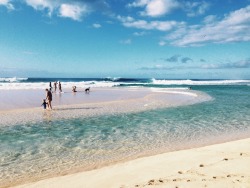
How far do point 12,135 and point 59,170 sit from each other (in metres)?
5.29

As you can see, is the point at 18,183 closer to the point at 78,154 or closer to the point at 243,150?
the point at 78,154

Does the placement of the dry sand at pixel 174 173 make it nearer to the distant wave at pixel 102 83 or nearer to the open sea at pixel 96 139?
the open sea at pixel 96 139

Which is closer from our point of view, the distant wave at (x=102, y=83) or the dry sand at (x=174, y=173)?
the dry sand at (x=174, y=173)

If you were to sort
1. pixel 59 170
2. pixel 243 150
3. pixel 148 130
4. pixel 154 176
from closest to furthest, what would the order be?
pixel 154 176 < pixel 59 170 < pixel 243 150 < pixel 148 130

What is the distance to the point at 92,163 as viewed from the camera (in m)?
8.80

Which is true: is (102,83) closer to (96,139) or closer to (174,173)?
(96,139)

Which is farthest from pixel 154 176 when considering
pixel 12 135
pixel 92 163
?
pixel 12 135

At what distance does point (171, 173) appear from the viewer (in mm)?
7297

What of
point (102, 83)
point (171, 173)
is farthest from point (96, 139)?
point (102, 83)

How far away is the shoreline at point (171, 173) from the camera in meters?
6.56

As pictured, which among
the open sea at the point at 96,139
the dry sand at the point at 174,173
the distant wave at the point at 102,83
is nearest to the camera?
the dry sand at the point at 174,173

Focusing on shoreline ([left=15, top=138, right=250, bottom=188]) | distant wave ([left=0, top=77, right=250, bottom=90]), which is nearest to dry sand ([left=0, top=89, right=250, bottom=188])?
shoreline ([left=15, top=138, right=250, bottom=188])

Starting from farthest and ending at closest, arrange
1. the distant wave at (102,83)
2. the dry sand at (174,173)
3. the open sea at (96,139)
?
1. the distant wave at (102,83)
2. the open sea at (96,139)
3. the dry sand at (174,173)

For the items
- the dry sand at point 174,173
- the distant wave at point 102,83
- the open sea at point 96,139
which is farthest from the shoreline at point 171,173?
the distant wave at point 102,83
